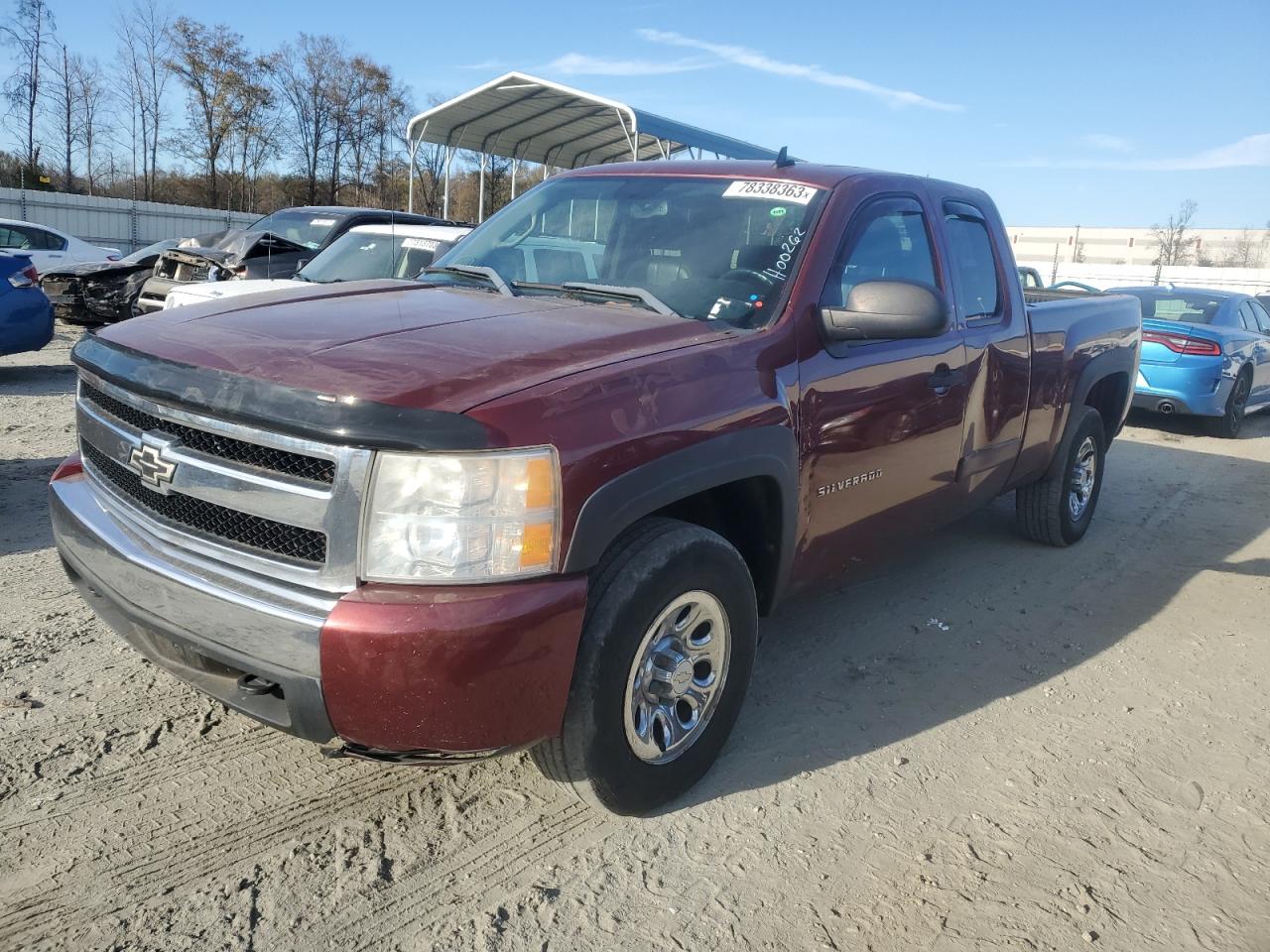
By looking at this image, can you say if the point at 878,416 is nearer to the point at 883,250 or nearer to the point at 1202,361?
the point at 883,250

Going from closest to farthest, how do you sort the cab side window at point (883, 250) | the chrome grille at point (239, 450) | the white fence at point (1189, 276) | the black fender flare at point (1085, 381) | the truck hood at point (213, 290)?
the chrome grille at point (239, 450), the cab side window at point (883, 250), the black fender flare at point (1085, 381), the truck hood at point (213, 290), the white fence at point (1189, 276)

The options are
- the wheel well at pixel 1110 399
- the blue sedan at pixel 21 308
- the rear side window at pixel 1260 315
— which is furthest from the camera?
the rear side window at pixel 1260 315

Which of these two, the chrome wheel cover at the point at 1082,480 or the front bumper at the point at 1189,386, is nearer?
the chrome wheel cover at the point at 1082,480

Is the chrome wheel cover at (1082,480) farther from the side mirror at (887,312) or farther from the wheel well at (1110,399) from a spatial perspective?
the side mirror at (887,312)

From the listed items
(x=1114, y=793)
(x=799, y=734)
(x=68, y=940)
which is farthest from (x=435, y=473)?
(x=1114, y=793)

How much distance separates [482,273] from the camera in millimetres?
3695

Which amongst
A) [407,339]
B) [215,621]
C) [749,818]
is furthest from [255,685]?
[749,818]

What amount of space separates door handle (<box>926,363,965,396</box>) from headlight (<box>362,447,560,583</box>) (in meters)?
2.03

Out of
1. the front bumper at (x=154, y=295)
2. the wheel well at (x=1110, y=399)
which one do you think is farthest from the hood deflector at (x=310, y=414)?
the front bumper at (x=154, y=295)

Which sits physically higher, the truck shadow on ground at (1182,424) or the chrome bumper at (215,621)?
the chrome bumper at (215,621)

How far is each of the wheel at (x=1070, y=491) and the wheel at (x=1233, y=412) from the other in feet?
17.4

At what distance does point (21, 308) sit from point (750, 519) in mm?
7960

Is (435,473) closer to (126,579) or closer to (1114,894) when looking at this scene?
(126,579)

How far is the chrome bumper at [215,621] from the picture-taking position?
2.26 m
